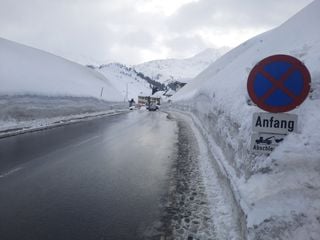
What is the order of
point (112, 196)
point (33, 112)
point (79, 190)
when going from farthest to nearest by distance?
1. point (33, 112)
2. point (79, 190)
3. point (112, 196)

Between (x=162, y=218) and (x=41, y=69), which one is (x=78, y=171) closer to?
(x=162, y=218)

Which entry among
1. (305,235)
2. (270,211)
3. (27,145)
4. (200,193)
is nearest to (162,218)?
(200,193)

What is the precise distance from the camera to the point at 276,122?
4852mm

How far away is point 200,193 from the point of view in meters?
6.63

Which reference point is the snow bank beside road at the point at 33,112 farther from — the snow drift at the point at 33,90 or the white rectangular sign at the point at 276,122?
the white rectangular sign at the point at 276,122

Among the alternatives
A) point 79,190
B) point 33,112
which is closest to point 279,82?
point 79,190

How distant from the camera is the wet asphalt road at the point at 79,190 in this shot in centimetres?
482

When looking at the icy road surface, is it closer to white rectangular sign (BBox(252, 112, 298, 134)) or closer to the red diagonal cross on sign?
white rectangular sign (BBox(252, 112, 298, 134))

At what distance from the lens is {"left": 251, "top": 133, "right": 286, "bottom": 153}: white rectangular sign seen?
486 centimetres

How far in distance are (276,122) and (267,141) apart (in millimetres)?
317

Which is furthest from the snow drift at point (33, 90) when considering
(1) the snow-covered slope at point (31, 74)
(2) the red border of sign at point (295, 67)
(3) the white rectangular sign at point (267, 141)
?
(2) the red border of sign at point (295, 67)

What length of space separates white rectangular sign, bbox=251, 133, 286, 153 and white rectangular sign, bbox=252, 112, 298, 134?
65mm

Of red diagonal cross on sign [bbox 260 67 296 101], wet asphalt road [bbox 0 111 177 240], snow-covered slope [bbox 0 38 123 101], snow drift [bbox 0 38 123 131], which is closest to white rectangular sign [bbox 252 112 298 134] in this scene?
red diagonal cross on sign [bbox 260 67 296 101]

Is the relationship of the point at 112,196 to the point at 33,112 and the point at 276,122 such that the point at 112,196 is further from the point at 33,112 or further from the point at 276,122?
the point at 33,112
